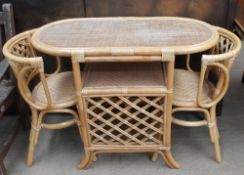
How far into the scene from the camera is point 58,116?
2178 millimetres

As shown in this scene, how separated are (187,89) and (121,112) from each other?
42cm

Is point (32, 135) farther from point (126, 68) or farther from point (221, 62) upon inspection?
point (221, 62)

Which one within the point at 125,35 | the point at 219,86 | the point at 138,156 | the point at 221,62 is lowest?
the point at 138,156

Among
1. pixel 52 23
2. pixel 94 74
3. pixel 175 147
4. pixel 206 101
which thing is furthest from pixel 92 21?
pixel 175 147

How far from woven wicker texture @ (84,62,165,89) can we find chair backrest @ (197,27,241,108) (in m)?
0.24

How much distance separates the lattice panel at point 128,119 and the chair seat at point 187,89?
14cm

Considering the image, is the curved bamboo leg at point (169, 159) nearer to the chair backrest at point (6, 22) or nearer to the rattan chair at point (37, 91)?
the rattan chair at point (37, 91)

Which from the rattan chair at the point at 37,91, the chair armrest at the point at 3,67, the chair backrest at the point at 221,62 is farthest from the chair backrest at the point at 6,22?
the chair backrest at the point at 221,62

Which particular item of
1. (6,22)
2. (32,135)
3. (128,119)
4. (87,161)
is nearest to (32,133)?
(32,135)

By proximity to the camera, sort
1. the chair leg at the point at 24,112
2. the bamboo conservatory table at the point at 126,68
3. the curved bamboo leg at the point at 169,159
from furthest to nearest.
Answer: the chair leg at the point at 24,112
the curved bamboo leg at the point at 169,159
the bamboo conservatory table at the point at 126,68

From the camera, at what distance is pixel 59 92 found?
5.44 ft

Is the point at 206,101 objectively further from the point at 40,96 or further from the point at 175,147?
the point at 40,96

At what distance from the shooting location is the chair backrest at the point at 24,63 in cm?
137

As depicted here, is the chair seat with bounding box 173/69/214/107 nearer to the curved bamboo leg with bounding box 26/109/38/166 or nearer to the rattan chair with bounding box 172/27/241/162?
the rattan chair with bounding box 172/27/241/162
